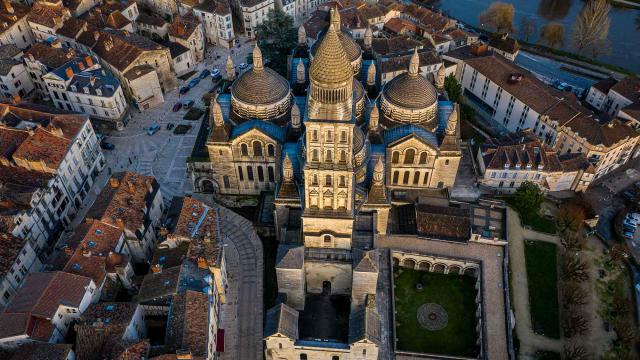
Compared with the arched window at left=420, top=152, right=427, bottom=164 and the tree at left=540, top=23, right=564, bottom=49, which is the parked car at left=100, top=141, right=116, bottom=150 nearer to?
the arched window at left=420, top=152, right=427, bottom=164

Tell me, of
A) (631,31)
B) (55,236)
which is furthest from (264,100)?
(631,31)

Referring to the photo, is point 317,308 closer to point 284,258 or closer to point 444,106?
point 284,258

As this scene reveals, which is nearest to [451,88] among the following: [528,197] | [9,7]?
[528,197]

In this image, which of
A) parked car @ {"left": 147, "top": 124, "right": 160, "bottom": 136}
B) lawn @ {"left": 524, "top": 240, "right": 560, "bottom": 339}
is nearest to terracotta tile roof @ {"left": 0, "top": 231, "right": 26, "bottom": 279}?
parked car @ {"left": 147, "top": 124, "right": 160, "bottom": 136}

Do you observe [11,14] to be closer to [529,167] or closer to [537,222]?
[529,167]

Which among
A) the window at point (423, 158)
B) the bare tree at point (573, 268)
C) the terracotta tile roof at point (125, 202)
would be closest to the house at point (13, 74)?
the terracotta tile roof at point (125, 202)

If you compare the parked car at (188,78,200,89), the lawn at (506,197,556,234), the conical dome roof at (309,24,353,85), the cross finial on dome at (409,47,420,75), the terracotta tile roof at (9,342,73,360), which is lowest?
Result: the lawn at (506,197,556,234)

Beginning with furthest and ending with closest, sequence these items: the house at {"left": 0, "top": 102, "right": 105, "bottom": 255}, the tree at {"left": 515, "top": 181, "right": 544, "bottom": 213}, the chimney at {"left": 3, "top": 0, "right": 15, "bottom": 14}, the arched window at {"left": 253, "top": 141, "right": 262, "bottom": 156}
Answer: the chimney at {"left": 3, "top": 0, "right": 15, "bottom": 14} < the tree at {"left": 515, "top": 181, "right": 544, "bottom": 213} < the arched window at {"left": 253, "top": 141, "right": 262, "bottom": 156} < the house at {"left": 0, "top": 102, "right": 105, "bottom": 255}

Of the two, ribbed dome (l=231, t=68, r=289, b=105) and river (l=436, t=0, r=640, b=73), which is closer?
ribbed dome (l=231, t=68, r=289, b=105)
